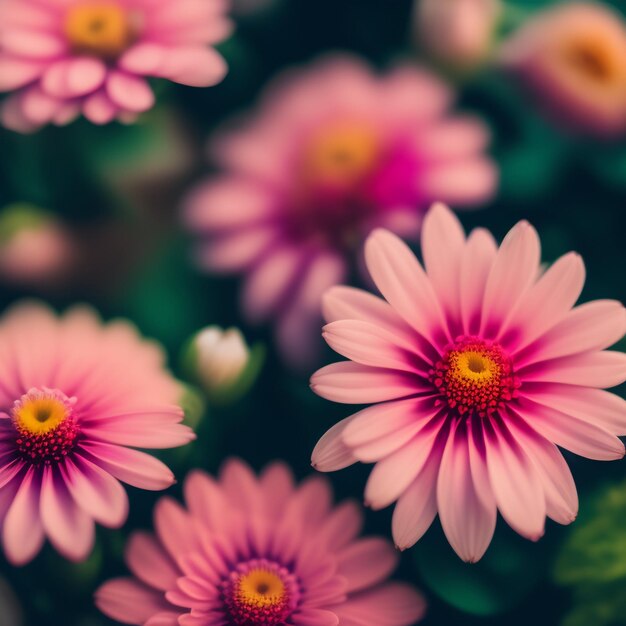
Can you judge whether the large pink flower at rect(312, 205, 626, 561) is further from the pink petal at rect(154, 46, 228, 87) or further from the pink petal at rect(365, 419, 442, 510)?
the pink petal at rect(154, 46, 228, 87)

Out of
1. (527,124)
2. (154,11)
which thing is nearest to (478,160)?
(527,124)

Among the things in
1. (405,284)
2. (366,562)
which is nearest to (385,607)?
(366,562)

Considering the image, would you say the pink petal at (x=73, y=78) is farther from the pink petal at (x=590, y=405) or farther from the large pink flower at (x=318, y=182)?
the pink petal at (x=590, y=405)

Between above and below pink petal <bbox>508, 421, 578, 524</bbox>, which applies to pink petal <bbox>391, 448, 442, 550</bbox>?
below

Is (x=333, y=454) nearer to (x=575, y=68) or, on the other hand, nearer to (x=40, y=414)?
(x=40, y=414)

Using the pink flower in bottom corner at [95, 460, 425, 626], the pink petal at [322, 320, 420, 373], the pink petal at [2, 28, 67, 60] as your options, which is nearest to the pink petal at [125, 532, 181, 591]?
the pink flower in bottom corner at [95, 460, 425, 626]
